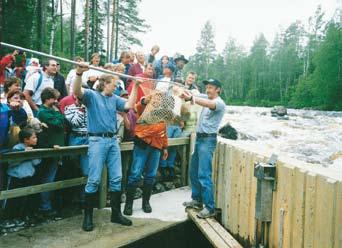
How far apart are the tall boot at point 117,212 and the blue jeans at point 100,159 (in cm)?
14

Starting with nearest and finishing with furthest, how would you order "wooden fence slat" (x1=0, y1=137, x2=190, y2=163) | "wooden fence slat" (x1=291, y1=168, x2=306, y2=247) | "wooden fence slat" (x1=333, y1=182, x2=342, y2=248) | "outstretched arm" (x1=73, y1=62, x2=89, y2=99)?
"wooden fence slat" (x1=333, y1=182, x2=342, y2=248) < "wooden fence slat" (x1=291, y1=168, x2=306, y2=247) < "outstretched arm" (x1=73, y1=62, x2=89, y2=99) < "wooden fence slat" (x1=0, y1=137, x2=190, y2=163)

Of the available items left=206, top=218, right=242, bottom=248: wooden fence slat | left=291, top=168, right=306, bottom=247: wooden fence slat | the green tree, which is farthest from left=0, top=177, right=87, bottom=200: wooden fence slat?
the green tree

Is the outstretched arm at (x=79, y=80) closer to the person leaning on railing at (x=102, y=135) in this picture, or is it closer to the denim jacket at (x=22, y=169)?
the person leaning on railing at (x=102, y=135)

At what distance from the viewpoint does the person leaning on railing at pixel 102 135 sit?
4250 mm

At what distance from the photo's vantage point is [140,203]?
17.9 ft

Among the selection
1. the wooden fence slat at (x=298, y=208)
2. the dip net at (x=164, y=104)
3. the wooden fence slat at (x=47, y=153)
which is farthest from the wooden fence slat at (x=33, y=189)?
the wooden fence slat at (x=298, y=208)

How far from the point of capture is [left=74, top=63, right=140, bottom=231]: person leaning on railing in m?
4.25

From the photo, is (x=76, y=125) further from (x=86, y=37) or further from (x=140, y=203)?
(x=86, y=37)

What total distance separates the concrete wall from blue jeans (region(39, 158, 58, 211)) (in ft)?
7.46

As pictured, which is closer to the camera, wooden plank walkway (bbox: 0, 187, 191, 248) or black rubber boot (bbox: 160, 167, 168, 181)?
wooden plank walkway (bbox: 0, 187, 191, 248)

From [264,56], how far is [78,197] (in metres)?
70.6

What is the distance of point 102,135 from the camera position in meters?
4.29

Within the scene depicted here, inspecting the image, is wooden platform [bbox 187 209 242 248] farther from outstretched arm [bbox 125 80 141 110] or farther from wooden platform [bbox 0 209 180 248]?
outstretched arm [bbox 125 80 141 110]

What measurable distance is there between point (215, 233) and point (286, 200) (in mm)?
1174
